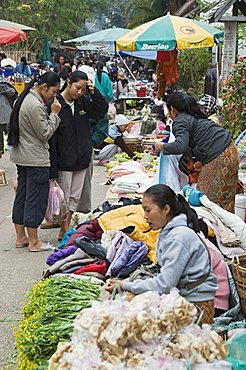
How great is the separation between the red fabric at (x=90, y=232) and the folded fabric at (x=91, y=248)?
0.28m

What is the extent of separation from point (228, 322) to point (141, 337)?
197 centimetres

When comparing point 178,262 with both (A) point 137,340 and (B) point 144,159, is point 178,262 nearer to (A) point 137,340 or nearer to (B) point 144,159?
(A) point 137,340

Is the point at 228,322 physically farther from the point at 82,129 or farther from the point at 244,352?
the point at 82,129

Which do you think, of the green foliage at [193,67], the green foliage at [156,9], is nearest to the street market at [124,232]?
the green foliage at [193,67]

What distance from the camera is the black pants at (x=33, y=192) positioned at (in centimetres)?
654

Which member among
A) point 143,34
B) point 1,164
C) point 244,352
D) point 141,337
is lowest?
point 1,164

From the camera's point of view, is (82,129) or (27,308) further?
(82,129)

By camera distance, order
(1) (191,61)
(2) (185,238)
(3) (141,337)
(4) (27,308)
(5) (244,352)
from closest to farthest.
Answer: (3) (141,337) → (5) (244,352) → (2) (185,238) → (4) (27,308) → (1) (191,61)

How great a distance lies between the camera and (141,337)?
2736 mm

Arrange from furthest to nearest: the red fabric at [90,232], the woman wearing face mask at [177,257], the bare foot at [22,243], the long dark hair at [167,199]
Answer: the bare foot at [22,243], the red fabric at [90,232], the long dark hair at [167,199], the woman wearing face mask at [177,257]

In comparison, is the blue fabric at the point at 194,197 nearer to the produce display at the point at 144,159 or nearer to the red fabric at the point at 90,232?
the red fabric at the point at 90,232

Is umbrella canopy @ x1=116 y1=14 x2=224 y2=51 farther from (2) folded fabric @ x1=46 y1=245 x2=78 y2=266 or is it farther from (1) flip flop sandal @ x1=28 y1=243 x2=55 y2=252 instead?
(2) folded fabric @ x1=46 y1=245 x2=78 y2=266

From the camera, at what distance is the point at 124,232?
534cm

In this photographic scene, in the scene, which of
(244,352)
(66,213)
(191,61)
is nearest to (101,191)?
(66,213)
